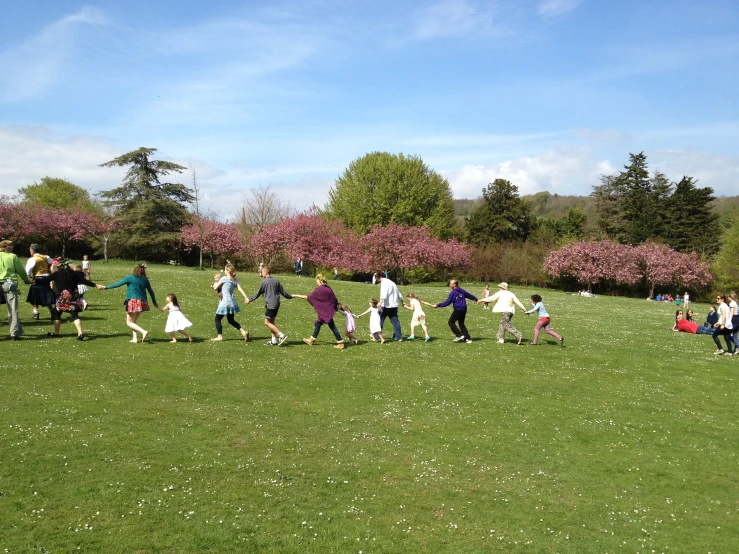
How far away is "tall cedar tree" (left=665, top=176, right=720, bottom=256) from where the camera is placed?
269 ft

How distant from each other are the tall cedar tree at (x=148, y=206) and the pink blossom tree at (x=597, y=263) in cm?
4660

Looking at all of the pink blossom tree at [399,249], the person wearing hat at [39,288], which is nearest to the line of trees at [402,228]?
the pink blossom tree at [399,249]

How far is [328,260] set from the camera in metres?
63.8

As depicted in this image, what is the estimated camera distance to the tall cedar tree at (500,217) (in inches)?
3479

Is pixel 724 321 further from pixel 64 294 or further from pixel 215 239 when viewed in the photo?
pixel 215 239

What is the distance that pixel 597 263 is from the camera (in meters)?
70.5

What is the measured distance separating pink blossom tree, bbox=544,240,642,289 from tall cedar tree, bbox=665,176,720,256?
15.3 meters

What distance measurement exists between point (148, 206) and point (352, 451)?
67.2 m

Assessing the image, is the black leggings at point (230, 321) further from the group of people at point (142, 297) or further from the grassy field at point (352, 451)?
the grassy field at point (352, 451)

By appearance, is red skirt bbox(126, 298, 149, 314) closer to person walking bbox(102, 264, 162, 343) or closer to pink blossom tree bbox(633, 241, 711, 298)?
person walking bbox(102, 264, 162, 343)

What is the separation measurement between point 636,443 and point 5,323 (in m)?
18.5

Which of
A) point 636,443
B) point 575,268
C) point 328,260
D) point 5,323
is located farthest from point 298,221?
point 636,443

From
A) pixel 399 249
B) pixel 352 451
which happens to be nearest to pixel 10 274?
pixel 352 451

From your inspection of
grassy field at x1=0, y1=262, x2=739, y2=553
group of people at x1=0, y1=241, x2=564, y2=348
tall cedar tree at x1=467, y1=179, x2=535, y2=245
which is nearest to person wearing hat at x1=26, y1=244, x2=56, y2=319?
group of people at x1=0, y1=241, x2=564, y2=348
